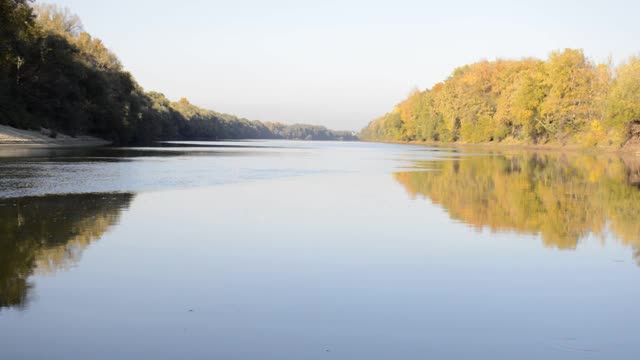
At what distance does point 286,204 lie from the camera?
16.3m

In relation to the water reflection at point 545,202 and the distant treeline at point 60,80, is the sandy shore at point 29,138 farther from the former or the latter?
the water reflection at point 545,202

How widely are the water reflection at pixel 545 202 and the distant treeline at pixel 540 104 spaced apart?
34776mm

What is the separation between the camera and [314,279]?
7.80 metres

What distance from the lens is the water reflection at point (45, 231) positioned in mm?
7520

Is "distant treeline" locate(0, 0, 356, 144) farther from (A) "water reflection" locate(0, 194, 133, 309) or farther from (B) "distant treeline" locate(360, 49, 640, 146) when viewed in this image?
(B) "distant treeline" locate(360, 49, 640, 146)

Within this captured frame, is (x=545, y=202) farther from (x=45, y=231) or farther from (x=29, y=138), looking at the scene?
(x=29, y=138)

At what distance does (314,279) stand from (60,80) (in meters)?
63.0

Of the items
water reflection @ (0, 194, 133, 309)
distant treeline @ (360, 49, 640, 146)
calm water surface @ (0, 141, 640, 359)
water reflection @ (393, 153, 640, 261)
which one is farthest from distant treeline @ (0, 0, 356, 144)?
distant treeline @ (360, 49, 640, 146)

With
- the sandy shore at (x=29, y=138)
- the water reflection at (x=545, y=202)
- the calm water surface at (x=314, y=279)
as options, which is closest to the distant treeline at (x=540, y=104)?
the water reflection at (x=545, y=202)

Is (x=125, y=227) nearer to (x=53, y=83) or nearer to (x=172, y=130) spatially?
(x=53, y=83)

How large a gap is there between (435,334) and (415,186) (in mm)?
17009

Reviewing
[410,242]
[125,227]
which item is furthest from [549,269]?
[125,227]

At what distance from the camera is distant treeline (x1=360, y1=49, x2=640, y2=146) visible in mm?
58938

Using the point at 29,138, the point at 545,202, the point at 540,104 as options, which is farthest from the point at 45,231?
the point at 540,104
